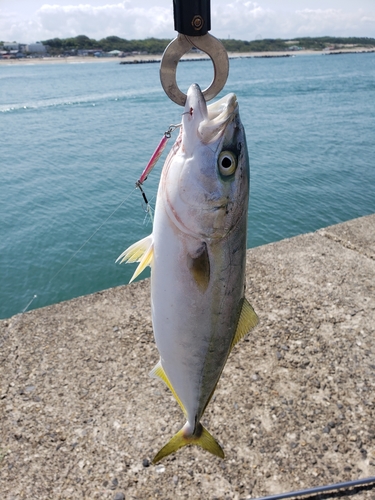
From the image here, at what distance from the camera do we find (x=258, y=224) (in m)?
11.7

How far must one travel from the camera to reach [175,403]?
365 cm

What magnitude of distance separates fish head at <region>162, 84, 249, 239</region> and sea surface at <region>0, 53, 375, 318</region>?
4462 mm

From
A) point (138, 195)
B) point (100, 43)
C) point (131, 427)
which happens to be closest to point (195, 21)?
point (131, 427)

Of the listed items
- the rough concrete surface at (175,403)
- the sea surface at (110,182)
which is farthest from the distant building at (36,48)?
the rough concrete surface at (175,403)

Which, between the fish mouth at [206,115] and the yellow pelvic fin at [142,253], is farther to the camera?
the yellow pelvic fin at [142,253]

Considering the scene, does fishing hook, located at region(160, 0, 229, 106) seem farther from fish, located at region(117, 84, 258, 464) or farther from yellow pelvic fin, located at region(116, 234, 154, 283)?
yellow pelvic fin, located at region(116, 234, 154, 283)

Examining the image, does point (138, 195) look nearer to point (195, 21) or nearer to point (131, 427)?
point (131, 427)

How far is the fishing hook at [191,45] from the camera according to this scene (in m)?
1.62

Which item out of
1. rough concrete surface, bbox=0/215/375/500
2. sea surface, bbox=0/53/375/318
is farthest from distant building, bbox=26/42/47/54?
rough concrete surface, bbox=0/215/375/500

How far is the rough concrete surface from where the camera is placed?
3029mm

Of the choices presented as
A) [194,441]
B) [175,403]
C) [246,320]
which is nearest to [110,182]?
[175,403]

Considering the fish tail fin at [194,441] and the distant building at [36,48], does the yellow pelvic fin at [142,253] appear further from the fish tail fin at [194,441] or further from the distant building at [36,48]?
the distant building at [36,48]

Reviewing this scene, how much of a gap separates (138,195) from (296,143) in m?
9.50

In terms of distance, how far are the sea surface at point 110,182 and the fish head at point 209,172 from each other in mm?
4462
